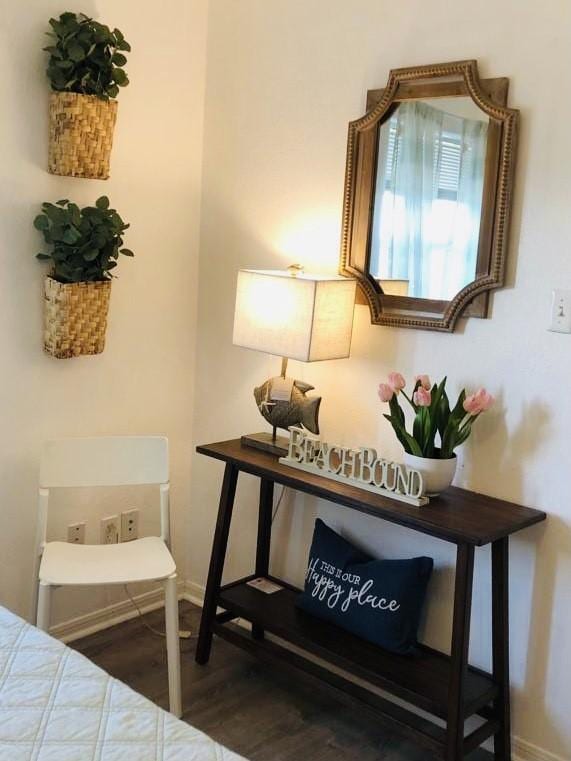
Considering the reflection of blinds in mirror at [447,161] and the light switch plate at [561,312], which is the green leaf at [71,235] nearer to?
the reflection of blinds in mirror at [447,161]

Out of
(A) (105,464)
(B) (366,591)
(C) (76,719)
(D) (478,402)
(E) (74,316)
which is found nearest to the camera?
(C) (76,719)

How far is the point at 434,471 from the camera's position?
83.7 inches

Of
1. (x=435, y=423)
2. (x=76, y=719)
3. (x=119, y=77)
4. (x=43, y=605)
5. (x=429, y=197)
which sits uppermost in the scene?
(x=119, y=77)

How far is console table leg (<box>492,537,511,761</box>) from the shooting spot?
6.91 feet

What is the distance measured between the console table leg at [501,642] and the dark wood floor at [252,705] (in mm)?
93

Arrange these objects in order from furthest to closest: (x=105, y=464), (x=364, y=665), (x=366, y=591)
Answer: (x=105, y=464) < (x=366, y=591) < (x=364, y=665)

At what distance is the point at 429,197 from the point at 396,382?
0.51m

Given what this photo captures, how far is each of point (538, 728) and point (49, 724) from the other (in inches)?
54.7

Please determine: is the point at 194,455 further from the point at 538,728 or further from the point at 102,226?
the point at 538,728

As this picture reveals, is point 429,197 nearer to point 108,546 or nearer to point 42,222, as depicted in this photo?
point 42,222

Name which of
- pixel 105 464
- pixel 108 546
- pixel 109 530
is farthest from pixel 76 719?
pixel 109 530

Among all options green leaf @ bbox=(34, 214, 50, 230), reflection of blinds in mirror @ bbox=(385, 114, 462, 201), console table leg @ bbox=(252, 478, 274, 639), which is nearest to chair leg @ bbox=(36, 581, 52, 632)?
console table leg @ bbox=(252, 478, 274, 639)

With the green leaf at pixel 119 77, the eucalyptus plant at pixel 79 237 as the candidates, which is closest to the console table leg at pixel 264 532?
the eucalyptus plant at pixel 79 237

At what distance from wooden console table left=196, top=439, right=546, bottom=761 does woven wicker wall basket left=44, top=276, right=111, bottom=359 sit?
48cm
